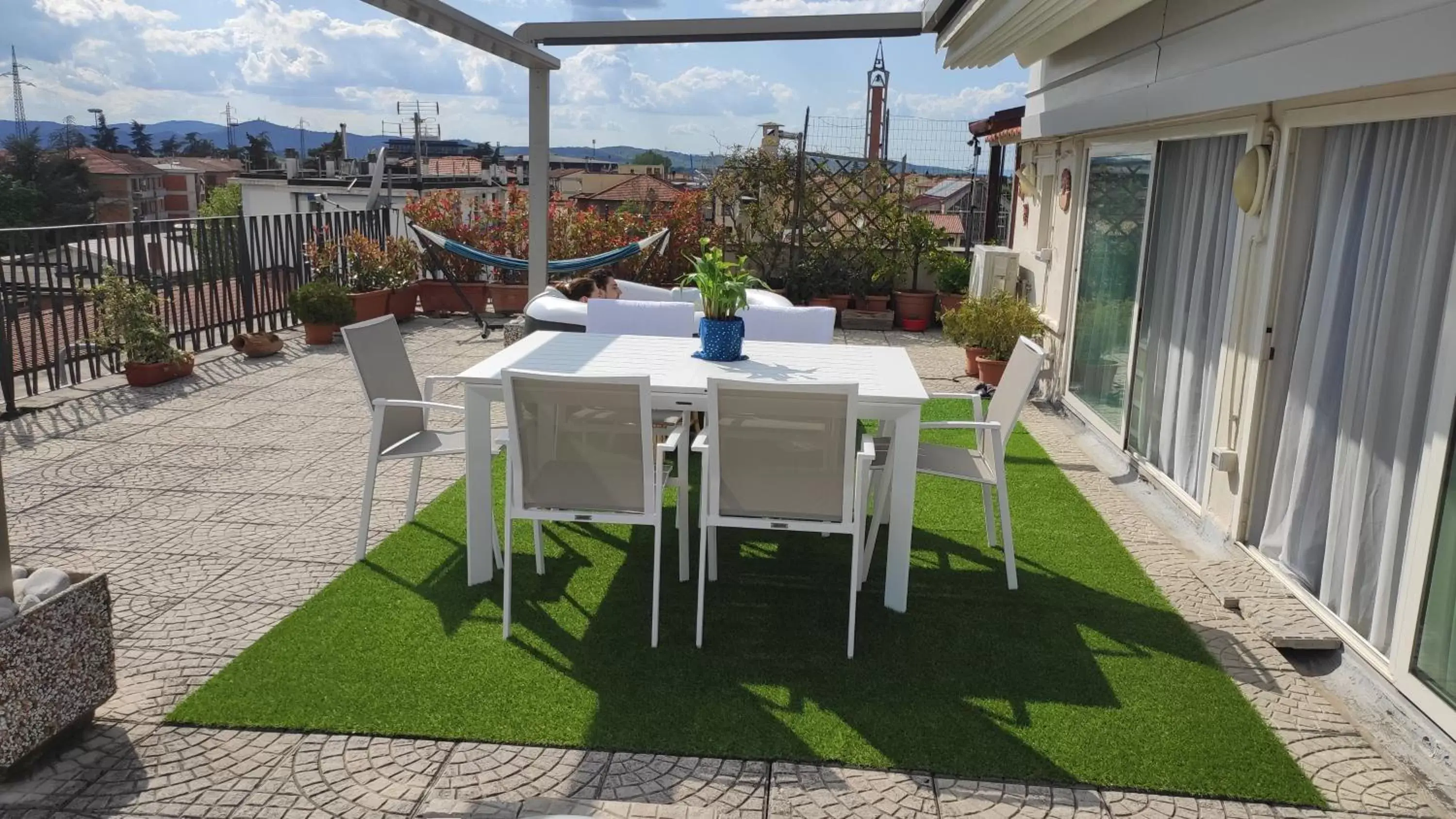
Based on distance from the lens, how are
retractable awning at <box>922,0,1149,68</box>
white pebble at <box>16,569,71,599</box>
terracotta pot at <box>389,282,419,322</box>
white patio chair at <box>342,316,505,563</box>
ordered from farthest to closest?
terracotta pot at <box>389,282,419,322</box>, retractable awning at <box>922,0,1149,68</box>, white patio chair at <box>342,316,505,563</box>, white pebble at <box>16,569,71,599</box>

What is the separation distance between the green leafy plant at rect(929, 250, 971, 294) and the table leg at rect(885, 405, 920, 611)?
7105 millimetres

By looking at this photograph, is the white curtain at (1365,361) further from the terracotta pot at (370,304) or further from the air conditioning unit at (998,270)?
the terracotta pot at (370,304)

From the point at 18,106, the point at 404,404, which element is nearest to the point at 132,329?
the point at 404,404

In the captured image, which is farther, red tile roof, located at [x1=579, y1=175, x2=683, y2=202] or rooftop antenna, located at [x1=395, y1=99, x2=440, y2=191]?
rooftop antenna, located at [x1=395, y1=99, x2=440, y2=191]

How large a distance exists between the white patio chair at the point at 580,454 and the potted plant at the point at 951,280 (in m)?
7.68

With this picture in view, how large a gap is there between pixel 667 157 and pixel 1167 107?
56248mm

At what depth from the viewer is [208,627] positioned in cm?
348

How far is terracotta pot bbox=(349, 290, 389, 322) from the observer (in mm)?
9648

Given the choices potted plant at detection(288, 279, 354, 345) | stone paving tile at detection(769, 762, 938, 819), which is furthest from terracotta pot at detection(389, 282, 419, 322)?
stone paving tile at detection(769, 762, 938, 819)

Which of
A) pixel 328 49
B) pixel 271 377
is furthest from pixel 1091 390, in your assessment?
pixel 328 49

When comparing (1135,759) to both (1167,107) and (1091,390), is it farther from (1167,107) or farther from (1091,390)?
(1091,390)

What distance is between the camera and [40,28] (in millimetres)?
10891

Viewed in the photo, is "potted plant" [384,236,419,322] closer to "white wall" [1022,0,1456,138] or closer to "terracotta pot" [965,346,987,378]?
"terracotta pot" [965,346,987,378]

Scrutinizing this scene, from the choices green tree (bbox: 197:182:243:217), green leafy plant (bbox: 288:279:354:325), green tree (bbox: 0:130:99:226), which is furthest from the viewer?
green tree (bbox: 197:182:243:217)
